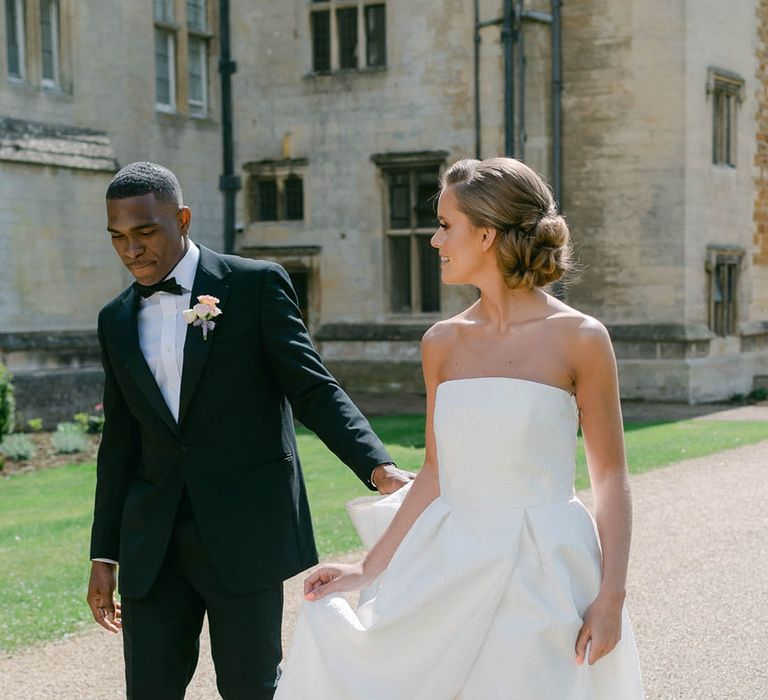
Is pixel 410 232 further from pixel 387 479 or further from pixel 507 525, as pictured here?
pixel 507 525

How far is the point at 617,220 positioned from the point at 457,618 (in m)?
14.5

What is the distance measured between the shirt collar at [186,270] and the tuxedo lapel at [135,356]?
A: 0.44ft

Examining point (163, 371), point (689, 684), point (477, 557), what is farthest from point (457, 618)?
point (689, 684)

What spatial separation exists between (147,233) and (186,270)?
240 millimetres

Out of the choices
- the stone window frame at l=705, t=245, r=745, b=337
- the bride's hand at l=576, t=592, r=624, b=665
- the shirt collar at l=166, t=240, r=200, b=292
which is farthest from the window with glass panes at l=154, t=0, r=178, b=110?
the bride's hand at l=576, t=592, r=624, b=665

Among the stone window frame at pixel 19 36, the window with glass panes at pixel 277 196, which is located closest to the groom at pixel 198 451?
the stone window frame at pixel 19 36

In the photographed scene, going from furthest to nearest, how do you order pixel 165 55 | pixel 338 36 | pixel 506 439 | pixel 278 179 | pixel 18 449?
pixel 278 179 < pixel 338 36 < pixel 165 55 < pixel 18 449 < pixel 506 439

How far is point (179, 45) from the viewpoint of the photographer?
17.2 meters

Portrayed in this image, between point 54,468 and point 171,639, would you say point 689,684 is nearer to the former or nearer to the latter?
point 171,639

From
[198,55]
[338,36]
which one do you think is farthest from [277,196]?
[338,36]

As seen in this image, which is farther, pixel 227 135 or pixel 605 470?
pixel 227 135

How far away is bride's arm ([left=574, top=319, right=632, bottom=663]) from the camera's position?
2.67m

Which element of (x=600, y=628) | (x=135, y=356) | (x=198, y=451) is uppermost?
(x=135, y=356)

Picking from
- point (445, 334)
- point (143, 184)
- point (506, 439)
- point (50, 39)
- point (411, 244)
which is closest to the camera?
point (506, 439)
